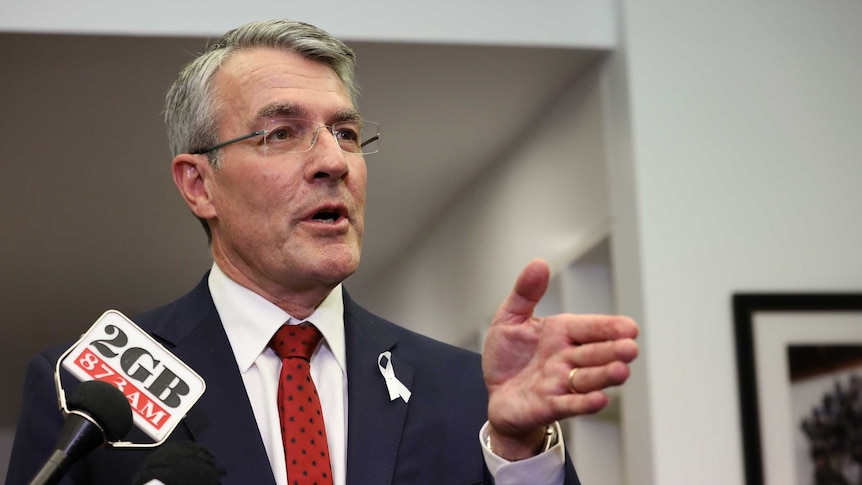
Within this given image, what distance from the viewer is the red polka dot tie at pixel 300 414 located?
1.48 meters

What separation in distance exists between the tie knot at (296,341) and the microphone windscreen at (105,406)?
1.70 feet

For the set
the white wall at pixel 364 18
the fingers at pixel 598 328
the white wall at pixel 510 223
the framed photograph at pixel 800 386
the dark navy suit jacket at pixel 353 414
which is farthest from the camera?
the white wall at pixel 510 223

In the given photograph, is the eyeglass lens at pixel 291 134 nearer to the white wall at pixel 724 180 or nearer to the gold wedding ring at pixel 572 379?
the gold wedding ring at pixel 572 379

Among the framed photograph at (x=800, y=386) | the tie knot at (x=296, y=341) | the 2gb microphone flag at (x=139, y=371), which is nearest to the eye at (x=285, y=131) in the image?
the tie knot at (x=296, y=341)

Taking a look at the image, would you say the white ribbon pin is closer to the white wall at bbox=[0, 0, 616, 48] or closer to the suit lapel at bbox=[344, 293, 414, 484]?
the suit lapel at bbox=[344, 293, 414, 484]

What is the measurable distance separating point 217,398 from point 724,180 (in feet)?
8.39

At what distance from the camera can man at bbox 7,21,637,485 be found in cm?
130

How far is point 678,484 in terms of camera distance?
11.3 ft

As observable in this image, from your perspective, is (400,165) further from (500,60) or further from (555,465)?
(555,465)

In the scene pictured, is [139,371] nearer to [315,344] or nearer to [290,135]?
[315,344]

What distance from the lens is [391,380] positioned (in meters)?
1.63

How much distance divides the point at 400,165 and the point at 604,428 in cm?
166

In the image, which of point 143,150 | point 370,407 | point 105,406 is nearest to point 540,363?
point 370,407

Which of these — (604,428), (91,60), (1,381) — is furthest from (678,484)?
(1,381)
